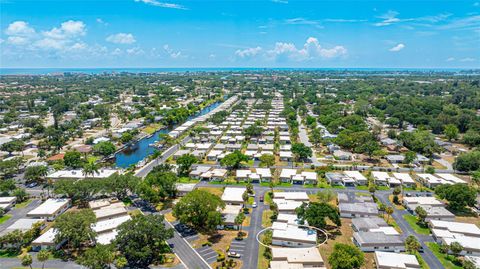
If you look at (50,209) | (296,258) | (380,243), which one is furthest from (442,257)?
(50,209)

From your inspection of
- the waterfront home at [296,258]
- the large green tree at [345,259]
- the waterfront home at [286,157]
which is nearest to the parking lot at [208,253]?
the waterfront home at [296,258]

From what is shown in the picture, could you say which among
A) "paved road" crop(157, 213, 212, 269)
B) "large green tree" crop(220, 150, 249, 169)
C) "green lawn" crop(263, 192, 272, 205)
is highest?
"large green tree" crop(220, 150, 249, 169)

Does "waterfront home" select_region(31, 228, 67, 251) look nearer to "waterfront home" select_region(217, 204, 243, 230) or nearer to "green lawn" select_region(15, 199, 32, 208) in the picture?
"green lawn" select_region(15, 199, 32, 208)

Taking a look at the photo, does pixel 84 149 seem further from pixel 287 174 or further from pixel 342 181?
pixel 342 181

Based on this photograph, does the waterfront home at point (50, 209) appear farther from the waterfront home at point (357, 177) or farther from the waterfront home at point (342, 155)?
the waterfront home at point (342, 155)

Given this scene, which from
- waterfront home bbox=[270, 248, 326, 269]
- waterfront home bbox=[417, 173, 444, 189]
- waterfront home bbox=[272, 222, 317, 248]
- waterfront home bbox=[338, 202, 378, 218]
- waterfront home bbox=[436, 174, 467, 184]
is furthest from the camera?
waterfront home bbox=[436, 174, 467, 184]

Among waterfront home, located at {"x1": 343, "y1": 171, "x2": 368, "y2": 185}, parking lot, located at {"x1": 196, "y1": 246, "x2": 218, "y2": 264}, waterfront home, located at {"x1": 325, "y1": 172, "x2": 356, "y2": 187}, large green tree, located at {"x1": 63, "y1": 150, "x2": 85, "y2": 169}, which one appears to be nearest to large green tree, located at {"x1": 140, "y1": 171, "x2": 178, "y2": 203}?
parking lot, located at {"x1": 196, "y1": 246, "x2": 218, "y2": 264}
